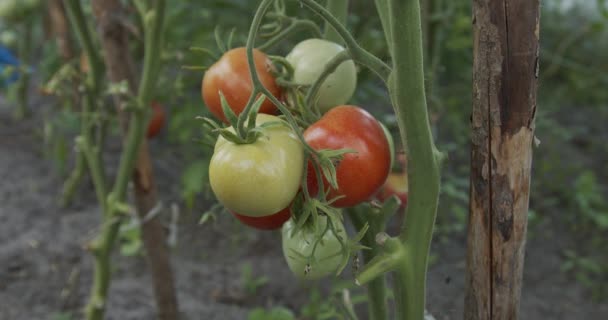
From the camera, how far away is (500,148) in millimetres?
651

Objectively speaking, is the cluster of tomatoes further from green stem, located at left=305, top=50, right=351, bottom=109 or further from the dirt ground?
the dirt ground

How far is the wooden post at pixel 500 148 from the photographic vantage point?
2.04 ft

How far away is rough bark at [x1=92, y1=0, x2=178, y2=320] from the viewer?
51.9 inches

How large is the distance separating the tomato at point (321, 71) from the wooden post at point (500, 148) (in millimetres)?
157

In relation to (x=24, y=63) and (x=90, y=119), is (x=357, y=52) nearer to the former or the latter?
(x=90, y=119)

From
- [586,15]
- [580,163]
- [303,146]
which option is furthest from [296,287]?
[586,15]

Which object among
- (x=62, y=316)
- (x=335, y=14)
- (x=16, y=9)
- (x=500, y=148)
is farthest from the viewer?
(x=16, y=9)

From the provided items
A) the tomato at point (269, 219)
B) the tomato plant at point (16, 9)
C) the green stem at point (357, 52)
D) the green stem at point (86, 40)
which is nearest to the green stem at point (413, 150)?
the green stem at point (357, 52)

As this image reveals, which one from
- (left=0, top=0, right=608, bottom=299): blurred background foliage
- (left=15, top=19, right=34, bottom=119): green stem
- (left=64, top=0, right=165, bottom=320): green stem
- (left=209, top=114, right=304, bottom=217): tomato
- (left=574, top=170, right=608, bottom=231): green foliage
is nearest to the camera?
(left=209, top=114, right=304, bottom=217): tomato

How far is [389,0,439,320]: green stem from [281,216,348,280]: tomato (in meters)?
0.08

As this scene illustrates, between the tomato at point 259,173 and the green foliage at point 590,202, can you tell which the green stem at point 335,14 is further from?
the green foliage at point 590,202

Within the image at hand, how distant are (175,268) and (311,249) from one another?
1.38m

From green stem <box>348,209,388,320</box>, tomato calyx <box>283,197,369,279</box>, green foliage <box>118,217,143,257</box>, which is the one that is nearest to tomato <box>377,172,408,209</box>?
green stem <box>348,209,388,320</box>

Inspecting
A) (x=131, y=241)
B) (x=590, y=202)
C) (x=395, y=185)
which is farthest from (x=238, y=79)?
(x=590, y=202)
